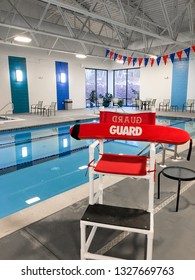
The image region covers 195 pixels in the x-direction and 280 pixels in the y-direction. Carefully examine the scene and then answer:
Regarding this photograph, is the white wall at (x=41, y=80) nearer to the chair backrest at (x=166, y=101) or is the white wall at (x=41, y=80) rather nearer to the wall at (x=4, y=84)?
the wall at (x=4, y=84)

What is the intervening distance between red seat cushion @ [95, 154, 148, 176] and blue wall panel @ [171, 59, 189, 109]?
11.2 m

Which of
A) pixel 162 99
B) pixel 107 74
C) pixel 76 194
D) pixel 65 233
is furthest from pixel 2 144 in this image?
pixel 107 74

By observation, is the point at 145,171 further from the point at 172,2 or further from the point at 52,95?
the point at 52,95

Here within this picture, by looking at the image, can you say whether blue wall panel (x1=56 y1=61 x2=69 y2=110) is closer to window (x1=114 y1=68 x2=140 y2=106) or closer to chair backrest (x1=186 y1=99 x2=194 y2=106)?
window (x1=114 y1=68 x2=140 y2=106)

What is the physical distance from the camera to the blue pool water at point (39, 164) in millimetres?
3197

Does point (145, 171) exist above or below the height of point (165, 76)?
below

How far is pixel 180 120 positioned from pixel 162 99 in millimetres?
3676

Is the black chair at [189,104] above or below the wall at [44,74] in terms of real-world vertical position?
below

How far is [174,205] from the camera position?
217 centimetres

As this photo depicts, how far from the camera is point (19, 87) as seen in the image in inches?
401

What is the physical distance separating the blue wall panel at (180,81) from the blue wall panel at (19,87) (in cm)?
749

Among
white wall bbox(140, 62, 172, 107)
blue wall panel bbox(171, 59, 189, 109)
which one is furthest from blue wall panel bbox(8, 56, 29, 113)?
blue wall panel bbox(171, 59, 189, 109)

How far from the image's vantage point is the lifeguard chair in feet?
4.35

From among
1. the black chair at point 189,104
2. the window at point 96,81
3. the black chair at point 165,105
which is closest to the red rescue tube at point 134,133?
the black chair at point 189,104
